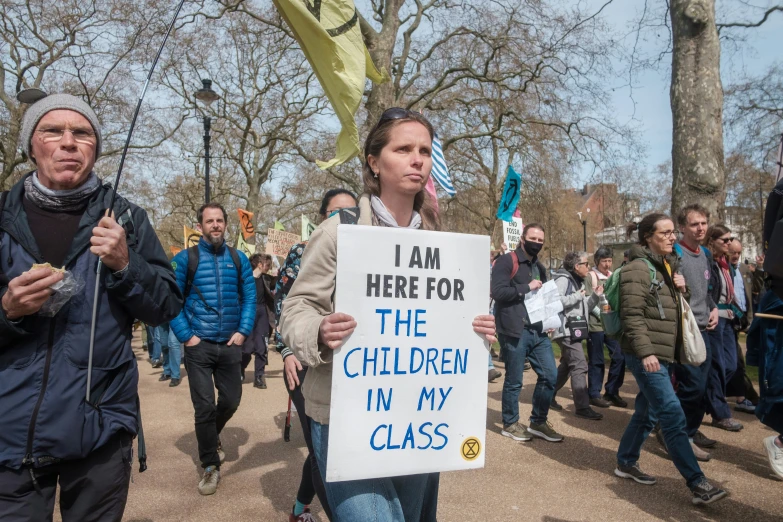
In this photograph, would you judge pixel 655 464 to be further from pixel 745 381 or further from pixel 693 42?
pixel 693 42

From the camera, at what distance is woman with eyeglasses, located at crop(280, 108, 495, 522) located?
188 centimetres

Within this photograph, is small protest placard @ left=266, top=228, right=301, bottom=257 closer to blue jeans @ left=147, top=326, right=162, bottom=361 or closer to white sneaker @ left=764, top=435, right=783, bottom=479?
blue jeans @ left=147, top=326, right=162, bottom=361

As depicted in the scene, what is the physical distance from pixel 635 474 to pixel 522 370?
165 cm

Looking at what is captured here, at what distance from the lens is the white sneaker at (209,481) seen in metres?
4.51

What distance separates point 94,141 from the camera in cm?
234

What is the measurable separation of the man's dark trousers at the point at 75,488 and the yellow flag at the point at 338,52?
1772 mm

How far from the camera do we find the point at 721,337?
604 cm

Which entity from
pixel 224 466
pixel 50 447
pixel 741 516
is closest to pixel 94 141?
pixel 50 447

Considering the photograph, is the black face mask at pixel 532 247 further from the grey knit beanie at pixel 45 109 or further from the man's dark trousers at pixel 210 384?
the grey knit beanie at pixel 45 109

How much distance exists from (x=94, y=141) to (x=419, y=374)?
1558mm

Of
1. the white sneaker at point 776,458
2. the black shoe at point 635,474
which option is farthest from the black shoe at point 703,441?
the white sneaker at point 776,458

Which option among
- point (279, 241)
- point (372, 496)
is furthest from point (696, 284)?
point (279, 241)

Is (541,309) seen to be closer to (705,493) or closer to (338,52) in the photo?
(705,493)

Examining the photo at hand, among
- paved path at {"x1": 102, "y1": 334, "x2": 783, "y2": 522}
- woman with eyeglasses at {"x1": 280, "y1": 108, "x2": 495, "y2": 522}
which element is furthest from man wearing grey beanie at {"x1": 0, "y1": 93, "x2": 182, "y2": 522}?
paved path at {"x1": 102, "y1": 334, "x2": 783, "y2": 522}
